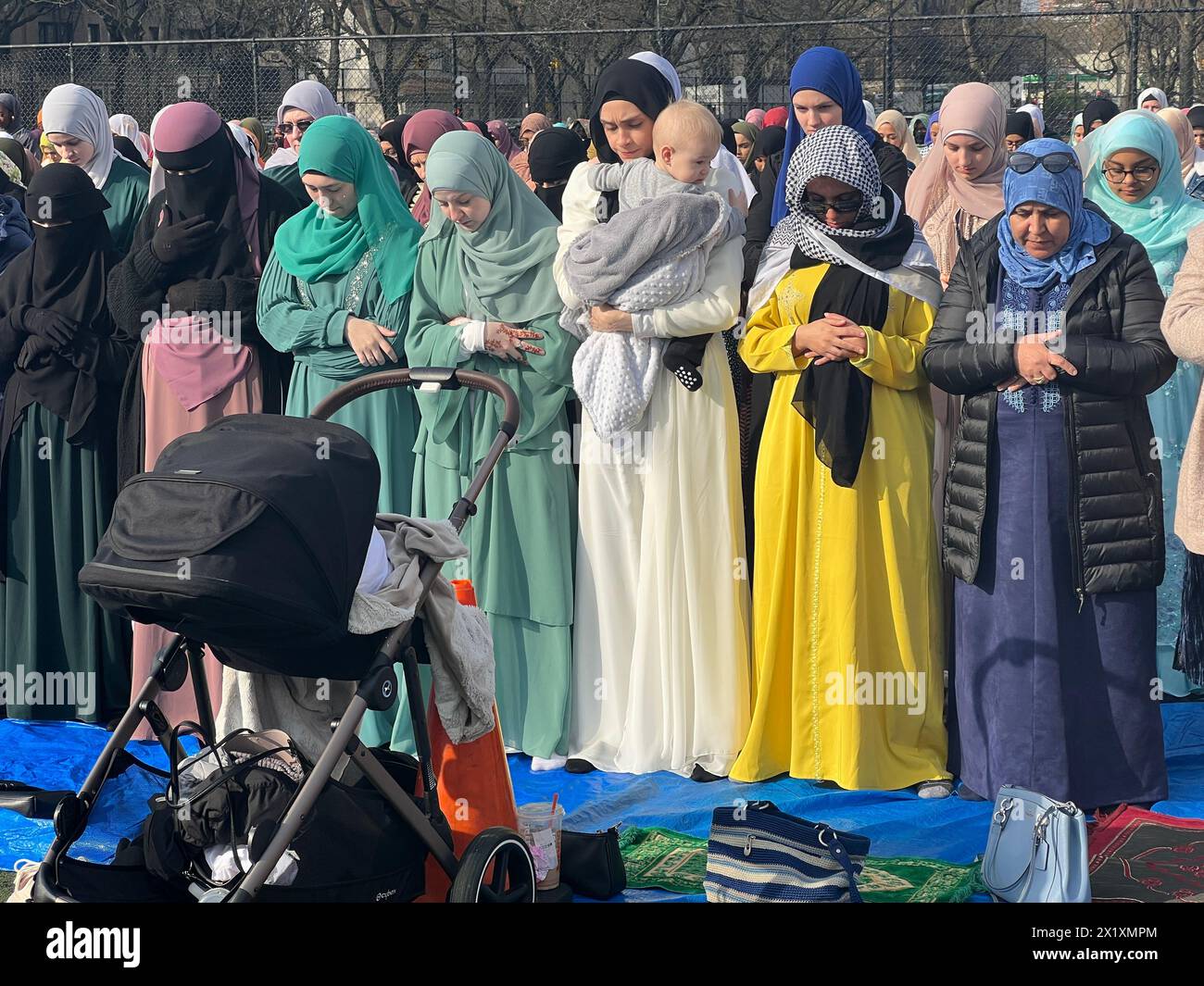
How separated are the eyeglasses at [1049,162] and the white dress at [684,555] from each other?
37.4 inches

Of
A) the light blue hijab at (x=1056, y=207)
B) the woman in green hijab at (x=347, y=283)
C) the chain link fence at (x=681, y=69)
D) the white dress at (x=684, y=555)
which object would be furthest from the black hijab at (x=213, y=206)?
the chain link fence at (x=681, y=69)

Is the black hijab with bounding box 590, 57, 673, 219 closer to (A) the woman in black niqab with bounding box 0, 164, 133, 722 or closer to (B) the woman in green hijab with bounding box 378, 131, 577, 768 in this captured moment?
(B) the woman in green hijab with bounding box 378, 131, 577, 768

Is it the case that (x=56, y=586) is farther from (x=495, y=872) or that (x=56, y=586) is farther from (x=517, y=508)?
(x=495, y=872)

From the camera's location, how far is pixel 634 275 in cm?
487

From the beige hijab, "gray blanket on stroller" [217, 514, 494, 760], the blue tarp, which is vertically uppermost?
the beige hijab

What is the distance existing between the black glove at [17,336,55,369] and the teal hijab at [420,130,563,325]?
160cm

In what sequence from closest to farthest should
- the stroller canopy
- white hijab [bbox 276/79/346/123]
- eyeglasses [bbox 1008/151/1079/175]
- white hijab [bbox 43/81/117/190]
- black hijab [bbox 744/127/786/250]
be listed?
1. the stroller canopy
2. eyeglasses [bbox 1008/151/1079/175]
3. black hijab [bbox 744/127/786/250]
4. white hijab [bbox 43/81/117/190]
5. white hijab [bbox 276/79/346/123]

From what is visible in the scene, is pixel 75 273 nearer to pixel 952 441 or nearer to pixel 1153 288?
pixel 952 441

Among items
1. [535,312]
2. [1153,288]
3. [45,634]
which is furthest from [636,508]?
[45,634]

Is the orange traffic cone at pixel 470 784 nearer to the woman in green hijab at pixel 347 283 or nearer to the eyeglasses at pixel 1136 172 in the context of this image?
the woman in green hijab at pixel 347 283

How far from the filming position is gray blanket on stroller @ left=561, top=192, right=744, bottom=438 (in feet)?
15.8

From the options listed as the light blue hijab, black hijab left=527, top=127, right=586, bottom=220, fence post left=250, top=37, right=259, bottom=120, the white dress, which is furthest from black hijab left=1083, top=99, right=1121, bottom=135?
the light blue hijab

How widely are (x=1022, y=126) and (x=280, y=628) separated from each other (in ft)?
27.9

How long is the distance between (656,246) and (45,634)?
290 cm
